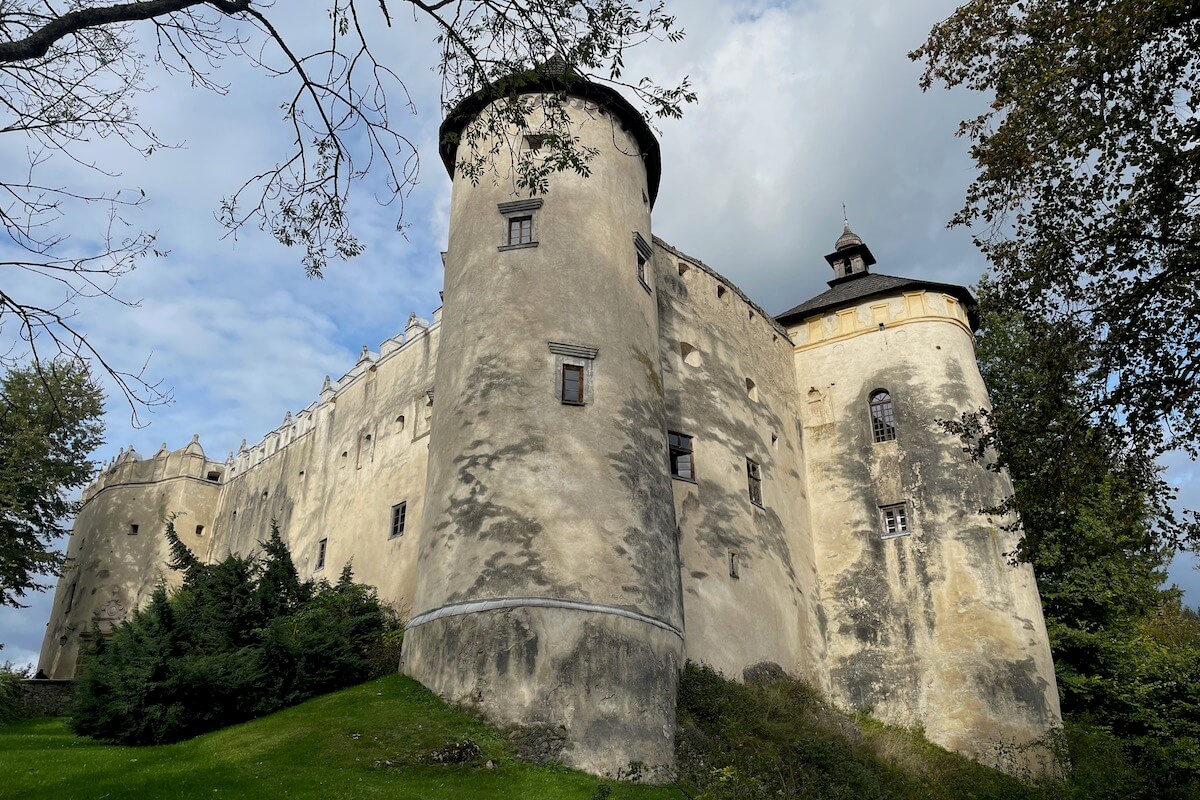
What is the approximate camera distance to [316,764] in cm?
1312

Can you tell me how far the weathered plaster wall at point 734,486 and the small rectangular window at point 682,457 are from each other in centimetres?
21

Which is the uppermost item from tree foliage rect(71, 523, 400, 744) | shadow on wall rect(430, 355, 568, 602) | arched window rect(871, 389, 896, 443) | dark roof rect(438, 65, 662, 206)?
dark roof rect(438, 65, 662, 206)

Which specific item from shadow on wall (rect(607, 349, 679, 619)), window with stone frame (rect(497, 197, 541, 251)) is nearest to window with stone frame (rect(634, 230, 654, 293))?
window with stone frame (rect(497, 197, 541, 251))

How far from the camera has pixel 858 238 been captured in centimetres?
3419

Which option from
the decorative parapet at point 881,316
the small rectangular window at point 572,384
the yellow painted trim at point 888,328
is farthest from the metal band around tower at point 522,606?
the decorative parapet at point 881,316

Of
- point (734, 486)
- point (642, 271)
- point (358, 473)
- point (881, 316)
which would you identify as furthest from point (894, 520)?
point (358, 473)

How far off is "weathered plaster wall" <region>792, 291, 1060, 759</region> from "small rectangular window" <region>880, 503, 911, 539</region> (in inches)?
7.9

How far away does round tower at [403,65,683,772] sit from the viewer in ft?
50.3

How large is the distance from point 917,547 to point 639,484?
11.1m

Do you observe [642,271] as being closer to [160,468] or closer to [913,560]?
[913,560]

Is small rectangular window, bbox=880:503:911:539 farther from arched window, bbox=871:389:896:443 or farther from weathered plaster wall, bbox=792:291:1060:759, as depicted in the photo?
arched window, bbox=871:389:896:443

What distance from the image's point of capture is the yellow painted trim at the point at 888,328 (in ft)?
93.8

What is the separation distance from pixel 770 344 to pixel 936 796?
46.2ft

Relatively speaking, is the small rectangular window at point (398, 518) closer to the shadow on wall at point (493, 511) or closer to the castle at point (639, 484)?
the castle at point (639, 484)
